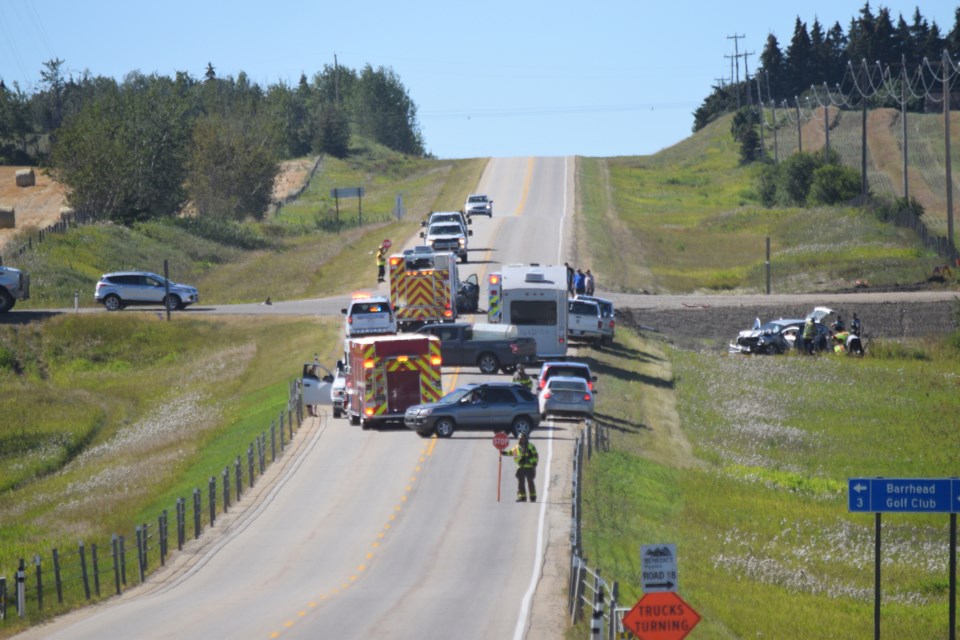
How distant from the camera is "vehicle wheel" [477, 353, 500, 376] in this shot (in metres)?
49.7

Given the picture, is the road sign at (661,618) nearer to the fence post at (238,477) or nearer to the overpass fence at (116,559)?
the overpass fence at (116,559)

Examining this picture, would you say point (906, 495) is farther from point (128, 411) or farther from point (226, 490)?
point (128, 411)

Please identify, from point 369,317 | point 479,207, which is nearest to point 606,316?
point 369,317

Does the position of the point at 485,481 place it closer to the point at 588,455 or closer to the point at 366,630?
the point at 588,455

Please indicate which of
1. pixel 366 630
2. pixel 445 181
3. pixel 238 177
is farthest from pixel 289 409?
pixel 445 181

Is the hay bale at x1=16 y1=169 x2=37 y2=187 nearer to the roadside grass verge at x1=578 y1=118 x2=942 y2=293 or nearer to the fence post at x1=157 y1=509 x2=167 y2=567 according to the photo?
the roadside grass verge at x1=578 y1=118 x2=942 y2=293

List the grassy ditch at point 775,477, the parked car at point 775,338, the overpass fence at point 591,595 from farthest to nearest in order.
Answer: the parked car at point 775,338
the grassy ditch at point 775,477
the overpass fence at point 591,595

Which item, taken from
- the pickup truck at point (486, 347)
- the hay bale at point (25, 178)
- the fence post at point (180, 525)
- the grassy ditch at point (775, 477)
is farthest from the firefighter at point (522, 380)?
the hay bale at point (25, 178)

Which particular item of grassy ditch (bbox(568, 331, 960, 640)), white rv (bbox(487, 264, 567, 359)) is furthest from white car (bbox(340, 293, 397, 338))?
grassy ditch (bbox(568, 331, 960, 640))

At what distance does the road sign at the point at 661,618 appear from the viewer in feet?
60.2

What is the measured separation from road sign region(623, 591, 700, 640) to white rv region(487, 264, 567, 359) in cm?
3198

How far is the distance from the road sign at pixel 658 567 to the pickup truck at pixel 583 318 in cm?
3834

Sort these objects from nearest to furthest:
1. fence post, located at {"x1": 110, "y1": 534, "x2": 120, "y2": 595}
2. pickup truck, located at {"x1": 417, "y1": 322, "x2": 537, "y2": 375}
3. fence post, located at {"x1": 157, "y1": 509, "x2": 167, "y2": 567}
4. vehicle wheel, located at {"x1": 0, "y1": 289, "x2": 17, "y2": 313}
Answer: fence post, located at {"x1": 110, "y1": 534, "x2": 120, "y2": 595} → fence post, located at {"x1": 157, "y1": 509, "x2": 167, "y2": 567} → pickup truck, located at {"x1": 417, "y1": 322, "x2": 537, "y2": 375} → vehicle wheel, located at {"x1": 0, "y1": 289, "x2": 17, "y2": 313}

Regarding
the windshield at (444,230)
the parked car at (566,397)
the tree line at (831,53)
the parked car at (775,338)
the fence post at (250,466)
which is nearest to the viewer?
the fence post at (250,466)
